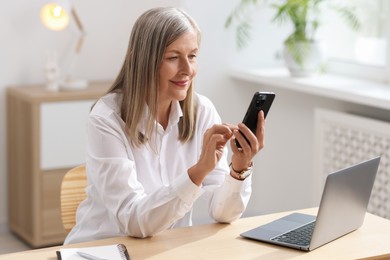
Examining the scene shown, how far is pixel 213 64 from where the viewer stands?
15.2 ft

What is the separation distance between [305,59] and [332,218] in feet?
7.09

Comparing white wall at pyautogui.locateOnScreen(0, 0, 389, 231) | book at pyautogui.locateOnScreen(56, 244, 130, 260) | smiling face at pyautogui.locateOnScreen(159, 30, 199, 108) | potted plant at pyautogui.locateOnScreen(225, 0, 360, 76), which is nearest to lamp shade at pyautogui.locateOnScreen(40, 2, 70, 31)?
white wall at pyautogui.locateOnScreen(0, 0, 389, 231)

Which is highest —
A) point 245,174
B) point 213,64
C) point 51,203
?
point 213,64

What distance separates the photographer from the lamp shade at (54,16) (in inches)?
169

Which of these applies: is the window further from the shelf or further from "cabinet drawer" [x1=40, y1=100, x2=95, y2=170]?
"cabinet drawer" [x1=40, y1=100, x2=95, y2=170]

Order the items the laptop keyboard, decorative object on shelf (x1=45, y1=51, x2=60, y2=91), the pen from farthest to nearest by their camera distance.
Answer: decorative object on shelf (x1=45, y1=51, x2=60, y2=91)
the laptop keyboard
the pen

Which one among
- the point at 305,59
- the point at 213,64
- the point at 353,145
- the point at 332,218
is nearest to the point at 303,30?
the point at 305,59

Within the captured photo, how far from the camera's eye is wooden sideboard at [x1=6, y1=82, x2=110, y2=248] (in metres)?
4.23

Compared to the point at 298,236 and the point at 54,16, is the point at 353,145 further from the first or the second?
the point at 298,236

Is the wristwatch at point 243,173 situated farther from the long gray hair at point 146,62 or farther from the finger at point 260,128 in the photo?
the long gray hair at point 146,62

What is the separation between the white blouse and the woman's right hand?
2cm

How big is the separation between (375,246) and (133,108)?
2.62 ft

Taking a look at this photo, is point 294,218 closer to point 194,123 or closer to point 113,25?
point 194,123

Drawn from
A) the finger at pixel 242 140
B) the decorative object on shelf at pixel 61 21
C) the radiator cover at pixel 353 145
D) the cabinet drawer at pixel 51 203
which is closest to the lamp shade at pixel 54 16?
the decorative object on shelf at pixel 61 21
